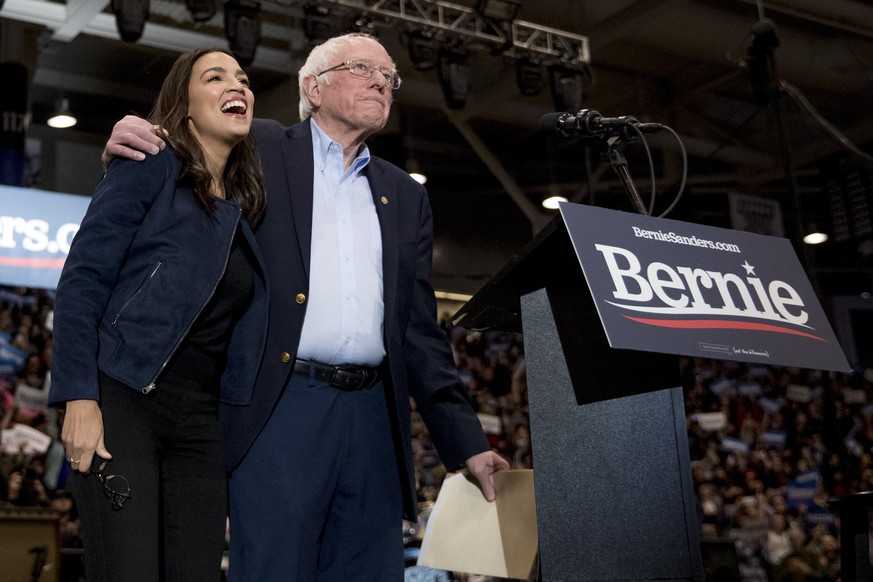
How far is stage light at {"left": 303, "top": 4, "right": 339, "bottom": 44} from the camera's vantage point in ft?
20.1

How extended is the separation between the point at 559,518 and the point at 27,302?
7.35 metres

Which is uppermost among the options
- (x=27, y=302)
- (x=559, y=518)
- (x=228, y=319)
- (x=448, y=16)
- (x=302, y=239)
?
(x=448, y=16)

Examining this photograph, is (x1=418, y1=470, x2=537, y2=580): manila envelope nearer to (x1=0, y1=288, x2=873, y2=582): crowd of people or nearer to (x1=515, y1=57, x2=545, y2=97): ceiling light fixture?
(x1=0, y1=288, x2=873, y2=582): crowd of people

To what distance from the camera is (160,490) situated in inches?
58.0

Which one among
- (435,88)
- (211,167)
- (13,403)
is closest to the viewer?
(211,167)

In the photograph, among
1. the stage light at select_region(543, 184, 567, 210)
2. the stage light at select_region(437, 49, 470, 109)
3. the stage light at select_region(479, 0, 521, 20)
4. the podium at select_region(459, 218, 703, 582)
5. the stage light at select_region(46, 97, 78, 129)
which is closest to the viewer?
the podium at select_region(459, 218, 703, 582)

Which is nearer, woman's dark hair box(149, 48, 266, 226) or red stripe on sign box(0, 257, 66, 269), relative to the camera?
woman's dark hair box(149, 48, 266, 226)

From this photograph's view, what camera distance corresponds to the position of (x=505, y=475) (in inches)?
76.8

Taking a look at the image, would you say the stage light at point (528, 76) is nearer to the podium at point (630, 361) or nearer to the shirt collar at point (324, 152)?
the shirt collar at point (324, 152)

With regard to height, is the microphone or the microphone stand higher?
the microphone

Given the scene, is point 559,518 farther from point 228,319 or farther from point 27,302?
point 27,302

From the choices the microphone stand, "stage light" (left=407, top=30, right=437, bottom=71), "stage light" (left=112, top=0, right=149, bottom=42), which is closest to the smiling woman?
the microphone stand

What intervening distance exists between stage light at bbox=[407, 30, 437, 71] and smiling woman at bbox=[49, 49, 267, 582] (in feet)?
16.7

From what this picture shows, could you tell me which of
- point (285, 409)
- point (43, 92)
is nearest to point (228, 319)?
point (285, 409)
